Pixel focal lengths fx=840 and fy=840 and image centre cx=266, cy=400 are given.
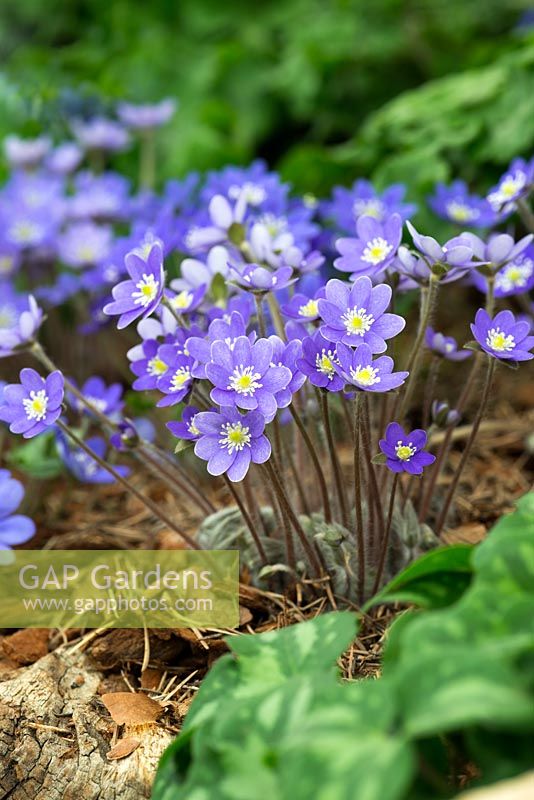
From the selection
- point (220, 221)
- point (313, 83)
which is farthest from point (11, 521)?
point (313, 83)

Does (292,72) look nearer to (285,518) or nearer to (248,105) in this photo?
(248,105)

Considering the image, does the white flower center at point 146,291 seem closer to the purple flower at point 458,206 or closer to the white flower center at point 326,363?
the white flower center at point 326,363

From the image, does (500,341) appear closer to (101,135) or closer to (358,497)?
(358,497)

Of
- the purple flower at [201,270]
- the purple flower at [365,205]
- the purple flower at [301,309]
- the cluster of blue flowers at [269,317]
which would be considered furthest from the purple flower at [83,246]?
the purple flower at [301,309]

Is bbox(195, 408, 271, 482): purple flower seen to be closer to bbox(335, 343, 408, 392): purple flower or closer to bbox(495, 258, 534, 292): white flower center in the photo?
bbox(335, 343, 408, 392): purple flower

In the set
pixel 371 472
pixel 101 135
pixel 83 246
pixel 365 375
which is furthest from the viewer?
pixel 101 135

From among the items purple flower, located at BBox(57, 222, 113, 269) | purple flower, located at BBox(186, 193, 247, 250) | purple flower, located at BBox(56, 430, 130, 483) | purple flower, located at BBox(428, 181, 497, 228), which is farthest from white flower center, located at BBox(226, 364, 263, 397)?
purple flower, located at BBox(57, 222, 113, 269)

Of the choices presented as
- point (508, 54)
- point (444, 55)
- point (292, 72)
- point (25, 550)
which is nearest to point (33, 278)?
point (25, 550)
